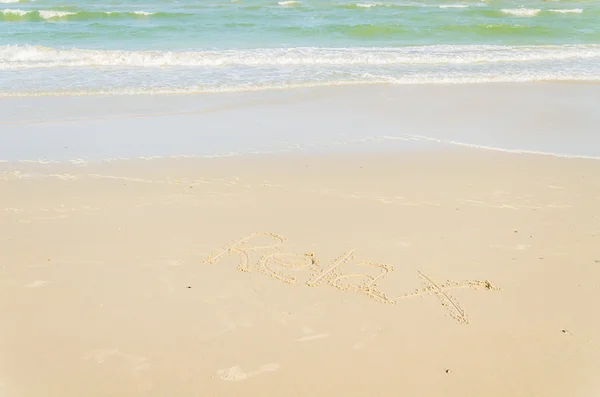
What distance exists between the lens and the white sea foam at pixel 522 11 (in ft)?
83.7

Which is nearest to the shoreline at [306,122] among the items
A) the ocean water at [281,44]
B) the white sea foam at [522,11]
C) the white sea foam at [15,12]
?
the ocean water at [281,44]

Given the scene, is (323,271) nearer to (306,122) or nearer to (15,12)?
(306,122)

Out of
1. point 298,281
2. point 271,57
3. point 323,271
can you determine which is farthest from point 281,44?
point 298,281

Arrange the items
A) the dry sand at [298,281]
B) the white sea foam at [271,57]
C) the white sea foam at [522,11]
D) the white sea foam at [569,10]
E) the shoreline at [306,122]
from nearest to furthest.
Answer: the dry sand at [298,281], the shoreline at [306,122], the white sea foam at [271,57], the white sea foam at [569,10], the white sea foam at [522,11]

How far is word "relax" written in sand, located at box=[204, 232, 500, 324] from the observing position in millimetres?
4305

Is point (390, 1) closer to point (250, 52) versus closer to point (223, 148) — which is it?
point (250, 52)

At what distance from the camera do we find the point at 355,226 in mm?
5414

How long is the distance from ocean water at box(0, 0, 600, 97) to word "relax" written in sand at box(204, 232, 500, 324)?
6.93 metres

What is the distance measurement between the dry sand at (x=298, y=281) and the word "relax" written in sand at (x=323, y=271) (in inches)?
0.7

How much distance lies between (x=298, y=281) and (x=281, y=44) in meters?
13.8

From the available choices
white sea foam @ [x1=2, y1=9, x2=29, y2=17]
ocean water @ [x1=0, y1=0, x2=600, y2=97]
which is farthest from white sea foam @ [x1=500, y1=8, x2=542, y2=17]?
white sea foam @ [x1=2, y1=9, x2=29, y2=17]

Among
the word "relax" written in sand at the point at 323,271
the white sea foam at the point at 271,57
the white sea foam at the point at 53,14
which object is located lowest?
the word "relax" written in sand at the point at 323,271

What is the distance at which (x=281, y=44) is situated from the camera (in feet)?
56.5

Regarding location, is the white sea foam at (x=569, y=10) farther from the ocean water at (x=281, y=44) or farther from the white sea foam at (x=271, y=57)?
the white sea foam at (x=271, y=57)
